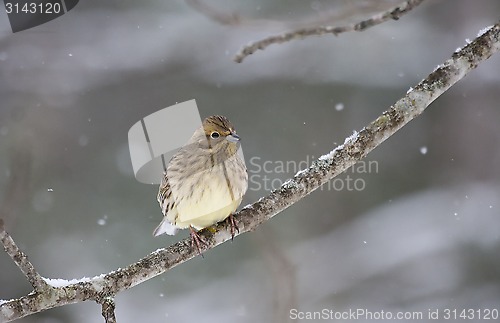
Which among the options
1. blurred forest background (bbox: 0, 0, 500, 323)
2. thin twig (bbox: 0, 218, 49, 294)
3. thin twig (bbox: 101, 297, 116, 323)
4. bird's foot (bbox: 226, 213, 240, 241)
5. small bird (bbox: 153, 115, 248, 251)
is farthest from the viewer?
blurred forest background (bbox: 0, 0, 500, 323)

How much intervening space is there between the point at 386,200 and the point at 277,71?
2.34 meters

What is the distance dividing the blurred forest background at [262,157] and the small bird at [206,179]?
3.96m

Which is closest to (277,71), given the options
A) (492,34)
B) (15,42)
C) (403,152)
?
(403,152)

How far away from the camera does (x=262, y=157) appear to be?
850 centimetres

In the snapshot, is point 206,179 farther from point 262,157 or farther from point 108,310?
point 262,157

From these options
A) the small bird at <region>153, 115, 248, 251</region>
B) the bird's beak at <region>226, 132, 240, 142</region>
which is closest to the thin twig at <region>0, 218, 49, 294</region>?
the small bird at <region>153, 115, 248, 251</region>

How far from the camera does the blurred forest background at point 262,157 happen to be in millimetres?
8320

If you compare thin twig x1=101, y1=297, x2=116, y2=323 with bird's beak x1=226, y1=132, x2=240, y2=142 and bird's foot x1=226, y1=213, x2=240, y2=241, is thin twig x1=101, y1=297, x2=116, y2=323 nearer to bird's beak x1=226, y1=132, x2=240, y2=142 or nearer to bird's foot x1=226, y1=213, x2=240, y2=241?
bird's foot x1=226, y1=213, x2=240, y2=241

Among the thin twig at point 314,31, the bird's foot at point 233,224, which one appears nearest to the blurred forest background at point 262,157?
the bird's foot at point 233,224

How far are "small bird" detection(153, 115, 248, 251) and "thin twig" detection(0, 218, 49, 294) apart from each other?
102 cm

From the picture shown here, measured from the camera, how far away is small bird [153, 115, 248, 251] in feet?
12.3

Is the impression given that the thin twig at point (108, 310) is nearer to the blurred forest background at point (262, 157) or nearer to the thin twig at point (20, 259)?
the thin twig at point (20, 259)

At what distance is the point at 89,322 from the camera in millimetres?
8062

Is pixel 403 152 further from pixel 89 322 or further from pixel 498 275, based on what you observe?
pixel 89 322
